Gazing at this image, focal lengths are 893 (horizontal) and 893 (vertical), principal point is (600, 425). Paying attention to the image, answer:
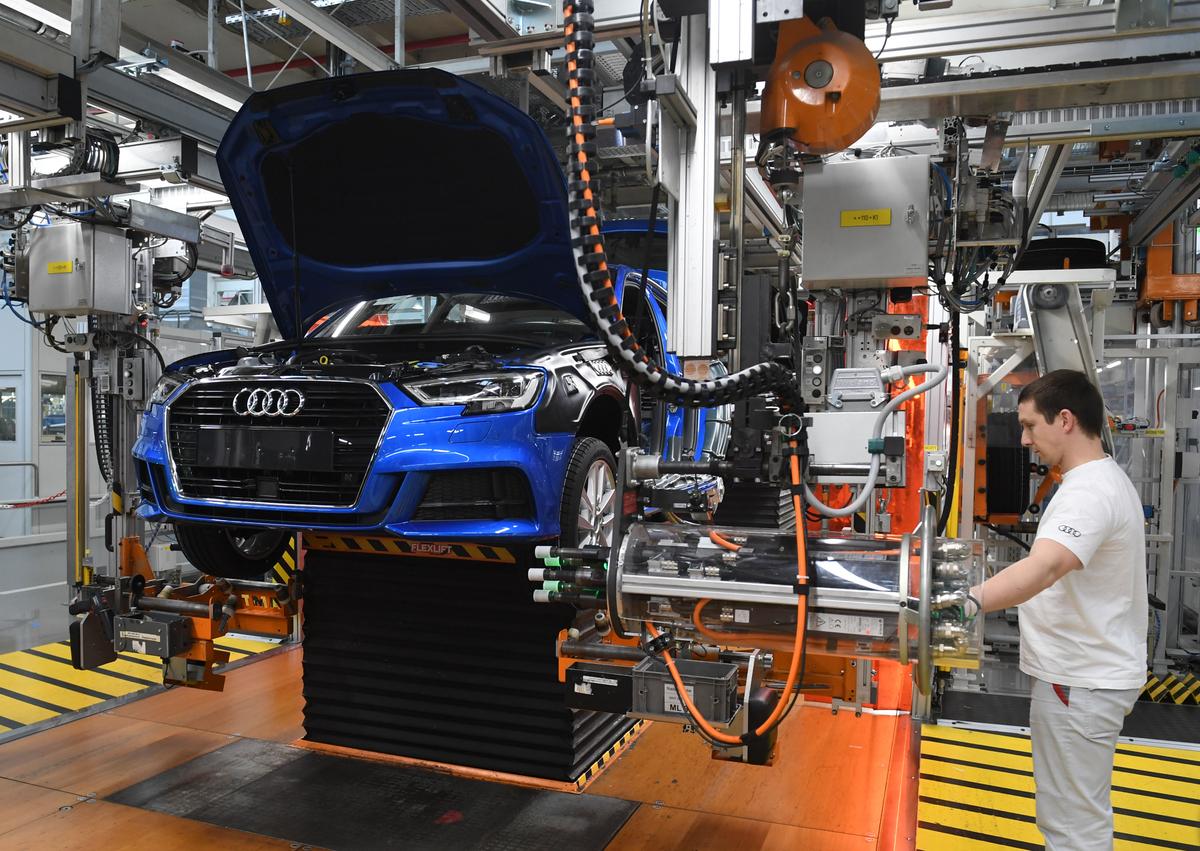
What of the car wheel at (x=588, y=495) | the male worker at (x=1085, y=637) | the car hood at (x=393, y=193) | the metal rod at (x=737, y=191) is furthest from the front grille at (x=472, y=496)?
the male worker at (x=1085, y=637)

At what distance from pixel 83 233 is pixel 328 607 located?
2575 mm

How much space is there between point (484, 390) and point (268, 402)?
83 cm

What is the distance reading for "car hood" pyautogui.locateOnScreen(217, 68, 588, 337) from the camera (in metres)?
3.62

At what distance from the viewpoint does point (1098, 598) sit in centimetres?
257

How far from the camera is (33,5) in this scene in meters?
4.09

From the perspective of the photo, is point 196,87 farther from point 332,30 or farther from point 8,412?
point 8,412

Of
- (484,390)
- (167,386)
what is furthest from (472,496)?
(167,386)

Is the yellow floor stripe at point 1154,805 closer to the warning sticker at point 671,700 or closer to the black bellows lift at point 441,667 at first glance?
the black bellows lift at point 441,667

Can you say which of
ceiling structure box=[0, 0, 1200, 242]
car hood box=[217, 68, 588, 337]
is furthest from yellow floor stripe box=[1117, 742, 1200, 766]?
car hood box=[217, 68, 588, 337]

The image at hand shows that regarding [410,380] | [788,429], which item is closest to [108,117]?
[410,380]

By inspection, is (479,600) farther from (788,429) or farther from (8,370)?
(8,370)

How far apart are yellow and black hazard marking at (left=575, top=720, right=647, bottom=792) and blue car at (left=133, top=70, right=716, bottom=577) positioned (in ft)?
3.89

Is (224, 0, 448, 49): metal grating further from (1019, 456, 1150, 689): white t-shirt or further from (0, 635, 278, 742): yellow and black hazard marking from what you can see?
(1019, 456, 1150, 689): white t-shirt

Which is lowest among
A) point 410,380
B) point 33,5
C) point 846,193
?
point 410,380
